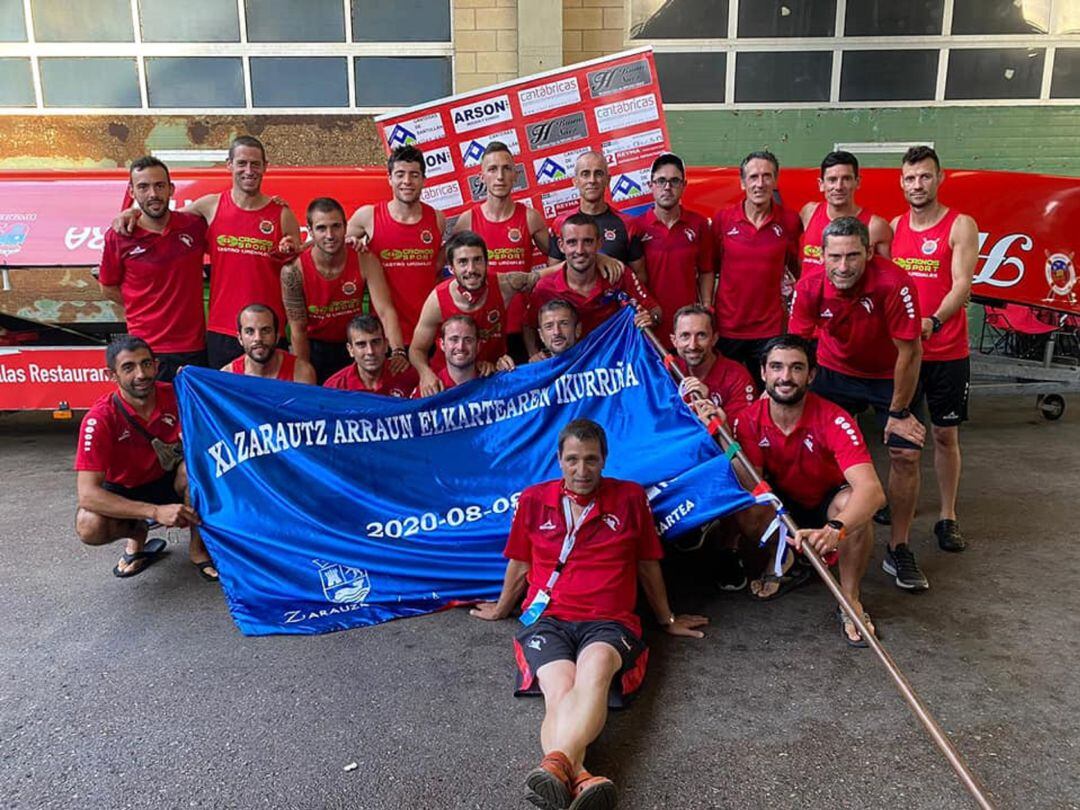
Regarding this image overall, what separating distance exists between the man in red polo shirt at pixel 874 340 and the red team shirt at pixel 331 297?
8.13 ft

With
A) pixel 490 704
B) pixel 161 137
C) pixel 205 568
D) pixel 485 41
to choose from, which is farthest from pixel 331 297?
pixel 161 137

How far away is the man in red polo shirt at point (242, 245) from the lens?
4684 millimetres

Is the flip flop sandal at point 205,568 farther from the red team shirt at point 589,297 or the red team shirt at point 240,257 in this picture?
the red team shirt at point 589,297

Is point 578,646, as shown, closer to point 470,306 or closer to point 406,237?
point 470,306

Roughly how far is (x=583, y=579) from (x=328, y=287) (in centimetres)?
242

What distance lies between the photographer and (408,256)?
183 inches

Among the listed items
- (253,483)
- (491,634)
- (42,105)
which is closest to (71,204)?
(42,105)

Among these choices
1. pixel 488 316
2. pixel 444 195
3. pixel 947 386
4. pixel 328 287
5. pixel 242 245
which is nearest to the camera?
pixel 488 316

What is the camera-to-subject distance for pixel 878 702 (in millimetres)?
2900

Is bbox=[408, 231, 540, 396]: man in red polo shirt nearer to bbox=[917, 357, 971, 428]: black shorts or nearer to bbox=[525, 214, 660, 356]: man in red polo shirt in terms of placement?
bbox=[525, 214, 660, 356]: man in red polo shirt

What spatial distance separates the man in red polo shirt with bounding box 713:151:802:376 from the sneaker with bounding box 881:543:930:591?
4.59ft

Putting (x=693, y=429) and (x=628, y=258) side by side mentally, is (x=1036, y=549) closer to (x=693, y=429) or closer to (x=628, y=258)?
(x=693, y=429)

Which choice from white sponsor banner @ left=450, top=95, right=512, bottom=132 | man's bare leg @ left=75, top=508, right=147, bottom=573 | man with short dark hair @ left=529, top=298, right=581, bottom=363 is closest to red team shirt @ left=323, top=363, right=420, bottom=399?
man with short dark hair @ left=529, top=298, right=581, bottom=363

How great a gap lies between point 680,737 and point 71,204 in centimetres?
659
